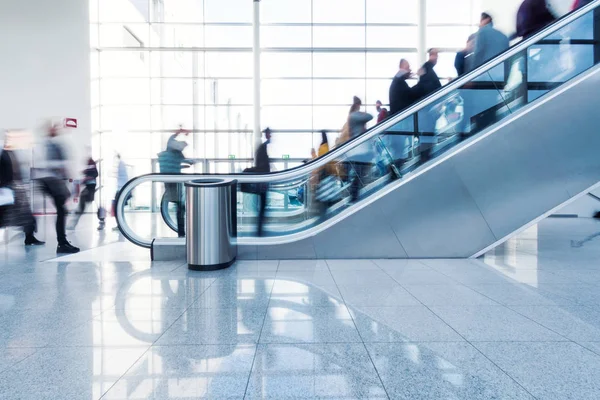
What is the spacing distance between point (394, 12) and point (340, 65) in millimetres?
3226

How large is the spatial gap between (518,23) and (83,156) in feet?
48.0

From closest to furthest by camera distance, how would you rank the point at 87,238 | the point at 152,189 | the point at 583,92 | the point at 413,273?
the point at 413,273, the point at 583,92, the point at 152,189, the point at 87,238

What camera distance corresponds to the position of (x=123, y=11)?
1775 cm

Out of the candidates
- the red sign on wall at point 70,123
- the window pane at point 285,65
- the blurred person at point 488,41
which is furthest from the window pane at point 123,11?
the blurred person at point 488,41

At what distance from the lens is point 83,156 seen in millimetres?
15398

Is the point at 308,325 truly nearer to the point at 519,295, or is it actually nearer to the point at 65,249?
the point at 519,295

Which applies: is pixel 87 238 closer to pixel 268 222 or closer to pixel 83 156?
pixel 268 222

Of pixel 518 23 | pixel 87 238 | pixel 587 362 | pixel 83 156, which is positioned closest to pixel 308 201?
pixel 587 362

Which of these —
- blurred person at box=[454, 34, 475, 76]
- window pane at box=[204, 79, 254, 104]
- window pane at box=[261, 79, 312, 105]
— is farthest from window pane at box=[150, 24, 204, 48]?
blurred person at box=[454, 34, 475, 76]

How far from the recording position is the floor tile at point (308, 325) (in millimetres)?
2746

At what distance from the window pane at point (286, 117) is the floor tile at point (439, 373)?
15.3m

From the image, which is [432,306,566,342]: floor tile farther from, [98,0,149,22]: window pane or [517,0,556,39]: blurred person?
[98,0,149,22]: window pane

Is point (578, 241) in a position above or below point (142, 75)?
below

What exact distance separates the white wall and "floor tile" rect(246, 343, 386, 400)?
15565mm
